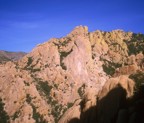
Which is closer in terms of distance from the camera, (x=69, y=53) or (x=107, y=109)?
(x=107, y=109)

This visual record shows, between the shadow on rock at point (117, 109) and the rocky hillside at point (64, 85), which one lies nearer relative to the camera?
the shadow on rock at point (117, 109)

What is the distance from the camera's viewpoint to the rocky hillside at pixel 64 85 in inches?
1831

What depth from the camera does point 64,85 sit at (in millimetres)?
164500

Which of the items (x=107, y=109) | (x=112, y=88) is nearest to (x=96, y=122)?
(x=107, y=109)

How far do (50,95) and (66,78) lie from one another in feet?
58.4

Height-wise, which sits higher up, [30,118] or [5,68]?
[5,68]

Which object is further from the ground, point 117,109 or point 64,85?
point 64,85

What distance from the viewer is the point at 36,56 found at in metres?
186

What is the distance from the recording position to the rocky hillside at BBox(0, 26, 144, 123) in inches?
1831

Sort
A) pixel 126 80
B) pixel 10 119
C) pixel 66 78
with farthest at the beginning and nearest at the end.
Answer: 1. pixel 66 78
2. pixel 10 119
3. pixel 126 80

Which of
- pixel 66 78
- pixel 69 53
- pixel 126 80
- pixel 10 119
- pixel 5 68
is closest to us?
pixel 126 80

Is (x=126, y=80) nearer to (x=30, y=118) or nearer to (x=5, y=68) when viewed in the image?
(x=30, y=118)

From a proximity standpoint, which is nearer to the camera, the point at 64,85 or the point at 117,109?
the point at 117,109

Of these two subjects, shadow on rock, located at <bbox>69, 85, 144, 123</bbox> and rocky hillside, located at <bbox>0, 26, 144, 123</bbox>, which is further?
rocky hillside, located at <bbox>0, 26, 144, 123</bbox>
